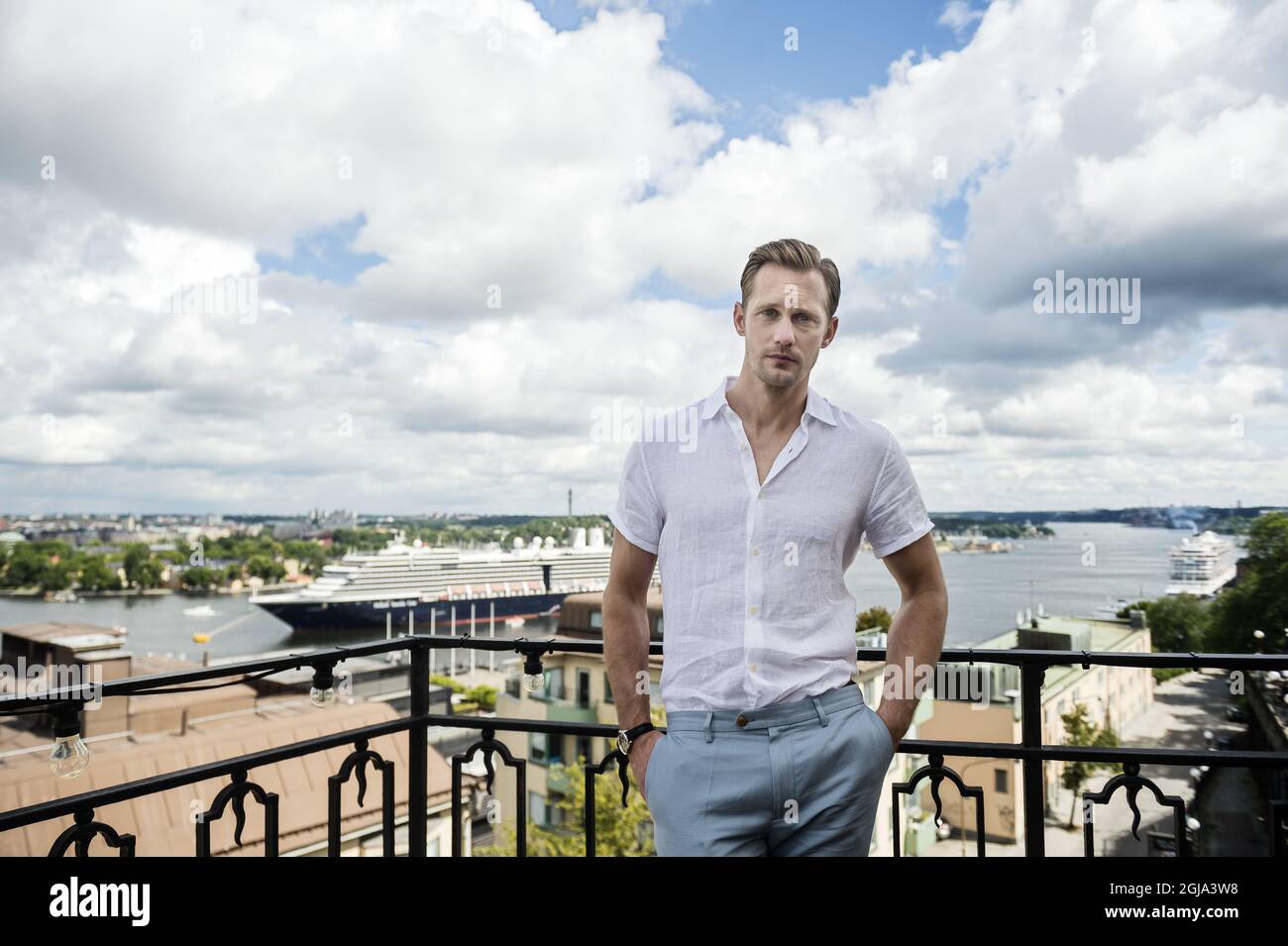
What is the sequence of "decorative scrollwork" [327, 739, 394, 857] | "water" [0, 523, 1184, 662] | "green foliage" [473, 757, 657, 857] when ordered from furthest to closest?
"water" [0, 523, 1184, 662]
"green foliage" [473, 757, 657, 857]
"decorative scrollwork" [327, 739, 394, 857]

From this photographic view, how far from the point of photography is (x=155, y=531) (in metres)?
89.2

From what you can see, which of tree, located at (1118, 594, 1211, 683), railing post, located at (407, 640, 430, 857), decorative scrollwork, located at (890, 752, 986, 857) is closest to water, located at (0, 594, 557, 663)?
tree, located at (1118, 594, 1211, 683)

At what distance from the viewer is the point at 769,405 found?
66.4 inches

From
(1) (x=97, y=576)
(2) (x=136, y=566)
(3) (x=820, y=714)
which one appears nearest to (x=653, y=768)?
(3) (x=820, y=714)

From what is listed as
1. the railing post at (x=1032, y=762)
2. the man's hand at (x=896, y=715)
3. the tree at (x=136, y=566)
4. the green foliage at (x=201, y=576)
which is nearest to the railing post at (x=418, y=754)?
the man's hand at (x=896, y=715)

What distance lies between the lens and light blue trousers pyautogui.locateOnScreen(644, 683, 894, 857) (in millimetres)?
1468

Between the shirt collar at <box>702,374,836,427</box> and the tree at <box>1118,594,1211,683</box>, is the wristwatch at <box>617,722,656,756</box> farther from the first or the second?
the tree at <box>1118,594,1211,683</box>

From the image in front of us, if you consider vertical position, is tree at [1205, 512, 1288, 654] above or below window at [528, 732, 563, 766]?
above

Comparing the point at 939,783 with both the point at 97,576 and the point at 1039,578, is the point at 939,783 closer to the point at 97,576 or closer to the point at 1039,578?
the point at 1039,578

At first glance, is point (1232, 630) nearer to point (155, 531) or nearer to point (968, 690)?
point (968, 690)

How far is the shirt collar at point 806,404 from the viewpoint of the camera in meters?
1.67

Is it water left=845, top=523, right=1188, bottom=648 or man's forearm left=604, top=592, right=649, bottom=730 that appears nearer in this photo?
man's forearm left=604, top=592, right=649, bottom=730
